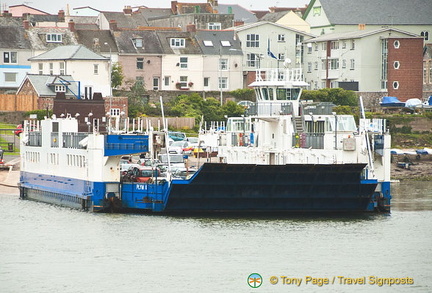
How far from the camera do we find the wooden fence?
9744cm

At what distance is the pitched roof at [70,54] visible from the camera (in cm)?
10338

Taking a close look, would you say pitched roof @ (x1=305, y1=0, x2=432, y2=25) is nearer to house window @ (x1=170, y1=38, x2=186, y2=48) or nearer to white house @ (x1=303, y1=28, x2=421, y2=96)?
white house @ (x1=303, y1=28, x2=421, y2=96)

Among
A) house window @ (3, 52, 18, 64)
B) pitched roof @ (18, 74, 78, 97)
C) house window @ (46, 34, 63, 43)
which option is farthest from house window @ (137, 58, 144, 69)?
pitched roof @ (18, 74, 78, 97)

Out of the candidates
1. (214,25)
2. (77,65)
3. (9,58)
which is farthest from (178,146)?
(214,25)

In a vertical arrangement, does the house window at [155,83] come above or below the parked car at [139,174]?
above

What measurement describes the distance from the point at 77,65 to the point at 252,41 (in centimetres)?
2011

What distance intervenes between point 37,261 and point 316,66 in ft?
238

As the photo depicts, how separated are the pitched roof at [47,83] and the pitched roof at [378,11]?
33.0 meters

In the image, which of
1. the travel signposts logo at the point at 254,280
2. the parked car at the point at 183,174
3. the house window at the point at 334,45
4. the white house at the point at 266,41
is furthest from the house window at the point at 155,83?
the travel signposts logo at the point at 254,280

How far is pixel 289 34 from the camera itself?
117688mm

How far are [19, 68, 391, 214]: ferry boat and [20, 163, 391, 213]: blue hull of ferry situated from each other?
1.8 inches

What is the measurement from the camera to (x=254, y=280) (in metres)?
42.7

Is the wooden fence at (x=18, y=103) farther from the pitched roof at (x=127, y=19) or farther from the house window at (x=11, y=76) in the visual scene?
the pitched roof at (x=127, y=19)

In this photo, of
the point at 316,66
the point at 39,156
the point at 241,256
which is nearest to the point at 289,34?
the point at 316,66
